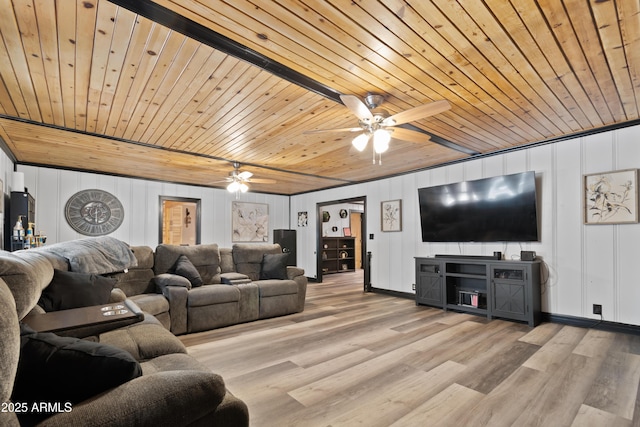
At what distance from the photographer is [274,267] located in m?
4.95

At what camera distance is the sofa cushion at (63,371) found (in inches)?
40.3

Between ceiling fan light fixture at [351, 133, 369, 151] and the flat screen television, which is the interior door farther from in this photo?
ceiling fan light fixture at [351, 133, 369, 151]

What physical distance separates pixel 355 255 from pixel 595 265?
758 centimetres

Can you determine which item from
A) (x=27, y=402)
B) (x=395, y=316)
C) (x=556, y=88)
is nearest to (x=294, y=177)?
(x=395, y=316)

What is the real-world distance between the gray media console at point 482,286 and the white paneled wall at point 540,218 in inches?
13.3

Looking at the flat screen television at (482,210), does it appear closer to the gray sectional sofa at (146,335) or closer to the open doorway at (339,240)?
the gray sectional sofa at (146,335)

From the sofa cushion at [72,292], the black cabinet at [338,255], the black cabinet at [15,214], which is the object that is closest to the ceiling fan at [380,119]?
the sofa cushion at [72,292]

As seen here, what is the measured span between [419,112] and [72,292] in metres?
2.98

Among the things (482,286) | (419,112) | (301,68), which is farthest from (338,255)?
(301,68)

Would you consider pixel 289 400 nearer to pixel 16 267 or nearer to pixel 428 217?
pixel 16 267

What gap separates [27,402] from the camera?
964mm

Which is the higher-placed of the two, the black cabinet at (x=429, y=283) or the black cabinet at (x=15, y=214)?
the black cabinet at (x=15, y=214)

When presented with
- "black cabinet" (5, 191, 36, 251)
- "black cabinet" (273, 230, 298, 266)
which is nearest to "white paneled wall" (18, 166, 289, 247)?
"black cabinet" (273, 230, 298, 266)

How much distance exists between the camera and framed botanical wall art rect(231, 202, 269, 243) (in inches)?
307
